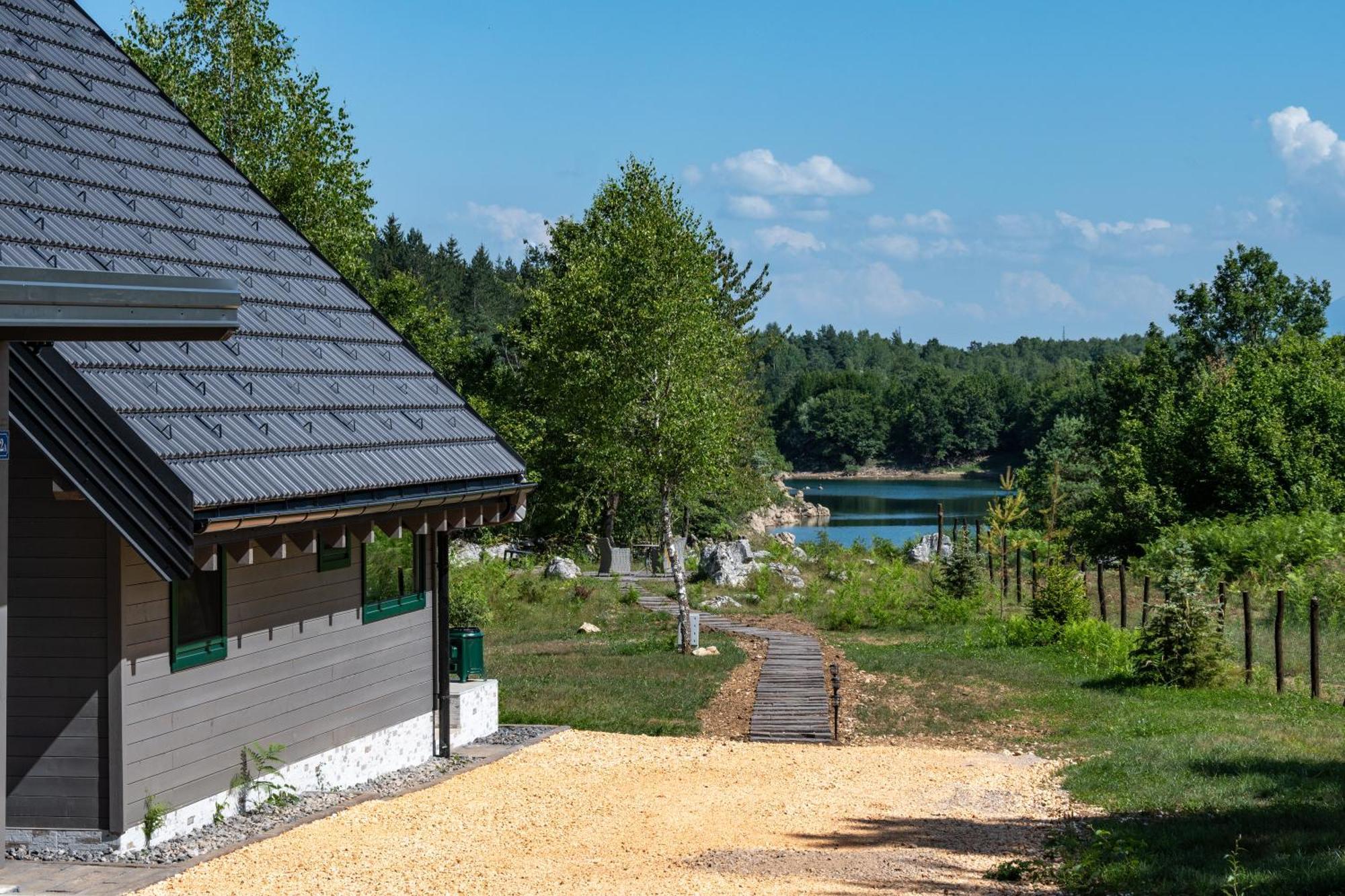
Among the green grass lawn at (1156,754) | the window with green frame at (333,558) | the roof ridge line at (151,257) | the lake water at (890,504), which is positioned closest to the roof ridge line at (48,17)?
the roof ridge line at (151,257)

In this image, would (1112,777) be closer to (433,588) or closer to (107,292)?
(433,588)

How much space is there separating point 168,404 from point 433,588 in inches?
193

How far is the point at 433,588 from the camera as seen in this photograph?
13961mm

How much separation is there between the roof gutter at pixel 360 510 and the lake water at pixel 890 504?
111 feet

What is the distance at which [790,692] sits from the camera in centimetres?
1898

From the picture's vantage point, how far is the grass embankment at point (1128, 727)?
9039mm

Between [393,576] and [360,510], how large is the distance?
2.52 m

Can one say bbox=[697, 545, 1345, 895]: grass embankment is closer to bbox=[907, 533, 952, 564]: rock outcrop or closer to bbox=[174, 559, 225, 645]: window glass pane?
bbox=[174, 559, 225, 645]: window glass pane

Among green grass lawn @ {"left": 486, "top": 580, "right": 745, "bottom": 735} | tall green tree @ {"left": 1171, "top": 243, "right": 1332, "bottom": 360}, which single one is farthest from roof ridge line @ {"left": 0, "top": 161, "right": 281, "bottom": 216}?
tall green tree @ {"left": 1171, "top": 243, "right": 1332, "bottom": 360}

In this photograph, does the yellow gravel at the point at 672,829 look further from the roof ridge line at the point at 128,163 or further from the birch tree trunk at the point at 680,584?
the birch tree trunk at the point at 680,584

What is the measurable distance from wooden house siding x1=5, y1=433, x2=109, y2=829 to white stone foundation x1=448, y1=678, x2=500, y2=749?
5310 millimetres

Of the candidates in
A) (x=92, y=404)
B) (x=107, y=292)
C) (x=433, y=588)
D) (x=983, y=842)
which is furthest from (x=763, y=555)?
(x=107, y=292)

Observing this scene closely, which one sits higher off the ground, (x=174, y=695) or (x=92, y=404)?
(x=92, y=404)

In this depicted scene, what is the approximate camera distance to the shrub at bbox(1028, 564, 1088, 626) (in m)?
23.7
